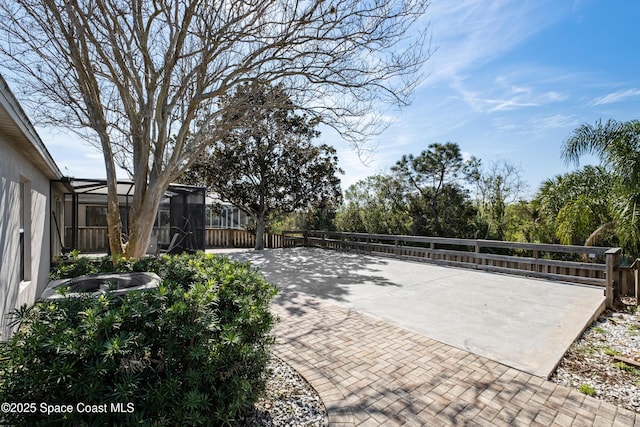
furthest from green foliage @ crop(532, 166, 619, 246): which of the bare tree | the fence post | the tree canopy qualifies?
the tree canopy

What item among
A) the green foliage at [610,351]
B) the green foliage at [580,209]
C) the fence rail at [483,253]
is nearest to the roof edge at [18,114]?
the green foliage at [610,351]

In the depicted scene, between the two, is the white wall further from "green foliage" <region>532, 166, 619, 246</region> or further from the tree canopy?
"green foliage" <region>532, 166, 619, 246</region>

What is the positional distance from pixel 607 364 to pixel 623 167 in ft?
14.2

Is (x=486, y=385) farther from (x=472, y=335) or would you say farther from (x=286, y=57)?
(x=286, y=57)

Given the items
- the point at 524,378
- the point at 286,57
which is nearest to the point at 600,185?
the point at 524,378

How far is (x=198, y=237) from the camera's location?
28.2ft

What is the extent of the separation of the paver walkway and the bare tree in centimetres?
352

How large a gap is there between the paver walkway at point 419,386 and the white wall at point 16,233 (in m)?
2.64

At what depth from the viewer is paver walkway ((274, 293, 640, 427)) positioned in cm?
220

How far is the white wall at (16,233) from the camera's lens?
2750 millimetres

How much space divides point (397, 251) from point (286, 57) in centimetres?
664

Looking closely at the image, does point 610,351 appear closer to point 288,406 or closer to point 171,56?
point 288,406

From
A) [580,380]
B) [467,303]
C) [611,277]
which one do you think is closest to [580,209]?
[611,277]

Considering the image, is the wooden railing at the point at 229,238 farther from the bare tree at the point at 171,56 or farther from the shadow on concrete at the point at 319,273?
the bare tree at the point at 171,56
